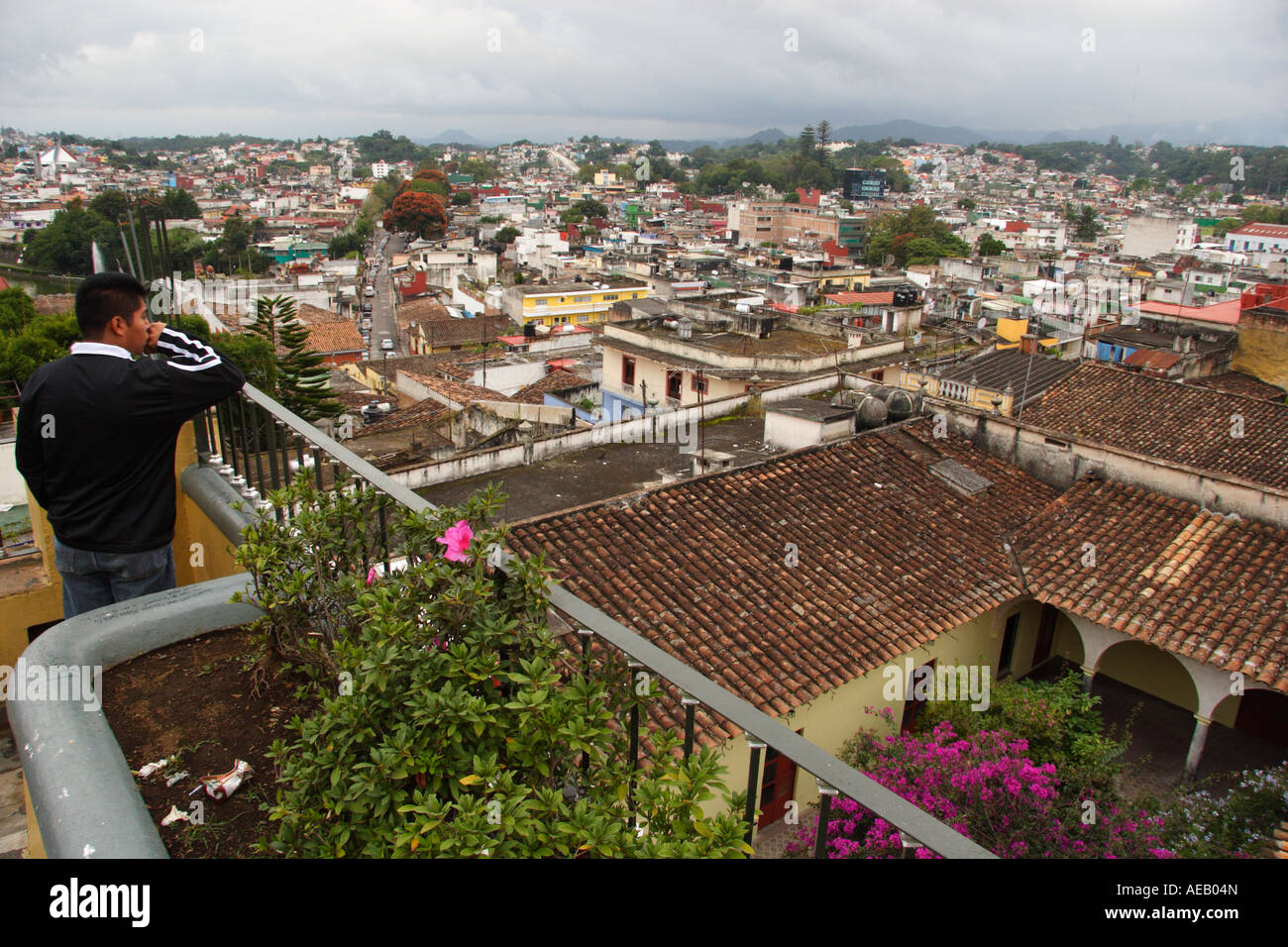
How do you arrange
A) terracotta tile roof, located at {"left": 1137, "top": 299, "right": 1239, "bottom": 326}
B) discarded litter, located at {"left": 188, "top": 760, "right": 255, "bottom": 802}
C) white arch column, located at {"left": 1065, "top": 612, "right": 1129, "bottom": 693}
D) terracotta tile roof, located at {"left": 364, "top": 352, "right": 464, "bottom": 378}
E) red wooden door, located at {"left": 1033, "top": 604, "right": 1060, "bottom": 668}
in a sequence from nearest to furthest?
discarded litter, located at {"left": 188, "top": 760, "right": 255, "bottom": 802}
white arch column, located at {"left": 1065, "top": 612, "right": 1129, "bottom": 693}
red wooden door, located at {"left": 1033, "top": 604, "right": 1060, "bottom": 668}
terracotta tile roof, located at {"left": 1137, "top": 299, "right": 1239, "bottom": 326}
terracotta tile roof, located at {"left": 364, "top": 352, "right": 464, "bottom": 378}

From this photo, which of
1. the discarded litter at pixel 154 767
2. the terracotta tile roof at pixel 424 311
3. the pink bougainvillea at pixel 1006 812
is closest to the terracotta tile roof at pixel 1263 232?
the terracotta tile roof at pixel 424 311

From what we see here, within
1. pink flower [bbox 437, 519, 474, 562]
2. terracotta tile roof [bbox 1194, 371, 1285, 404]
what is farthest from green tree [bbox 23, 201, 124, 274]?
pink flower [bbox 437, 519, 474, 562]

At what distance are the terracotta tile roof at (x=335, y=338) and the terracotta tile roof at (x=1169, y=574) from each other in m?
35.1

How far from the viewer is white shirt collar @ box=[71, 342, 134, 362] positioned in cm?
299

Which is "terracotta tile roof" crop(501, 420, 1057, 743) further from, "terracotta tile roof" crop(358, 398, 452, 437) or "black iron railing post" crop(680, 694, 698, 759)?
"terracotta tile roof" crop(358, 398, 452, 437)

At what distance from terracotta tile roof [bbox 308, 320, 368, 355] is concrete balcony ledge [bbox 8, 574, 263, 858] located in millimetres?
38559

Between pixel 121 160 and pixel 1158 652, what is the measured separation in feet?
659

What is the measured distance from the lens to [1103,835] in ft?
23.2

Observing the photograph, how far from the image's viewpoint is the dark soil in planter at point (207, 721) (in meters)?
2.25

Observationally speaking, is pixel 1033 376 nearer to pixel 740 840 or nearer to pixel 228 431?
pixel 228 431

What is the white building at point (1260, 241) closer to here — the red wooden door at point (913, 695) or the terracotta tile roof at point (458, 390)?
the terracotta tile roof at point (458, 390)

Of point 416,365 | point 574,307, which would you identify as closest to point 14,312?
point 416,365

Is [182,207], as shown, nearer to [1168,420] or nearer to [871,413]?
[871,413]

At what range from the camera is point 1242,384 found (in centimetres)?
2233
